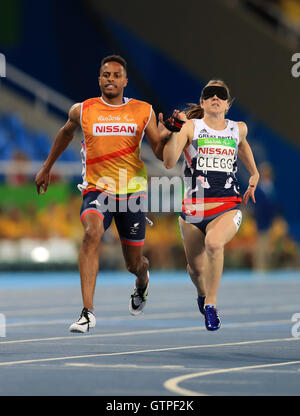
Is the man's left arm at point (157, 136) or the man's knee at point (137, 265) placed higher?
the man's left arm at point (157, 136)

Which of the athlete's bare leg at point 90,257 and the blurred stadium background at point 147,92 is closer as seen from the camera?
the athlete's bare leg at point 90,257

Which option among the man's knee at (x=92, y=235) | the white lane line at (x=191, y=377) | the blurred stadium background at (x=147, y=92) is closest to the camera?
the white lane line at (x=191, y=377)

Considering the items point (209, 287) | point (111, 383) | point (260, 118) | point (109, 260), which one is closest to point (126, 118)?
point (209, 287)

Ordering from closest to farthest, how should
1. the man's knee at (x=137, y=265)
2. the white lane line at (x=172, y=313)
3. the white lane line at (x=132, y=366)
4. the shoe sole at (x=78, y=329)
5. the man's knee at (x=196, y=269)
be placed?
1. the white lane line at (x=132, y=366)
2. the shoe sole at (x=78, y=329)
3. the man's knee at (x=196, y=269)
4. the man's knee at (x=137, y=265)
5. the white lane line at (x=172, y=313)

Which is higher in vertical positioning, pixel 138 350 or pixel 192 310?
pixel 192 310

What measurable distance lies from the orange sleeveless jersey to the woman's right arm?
390 mm

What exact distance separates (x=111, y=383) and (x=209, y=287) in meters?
3.47

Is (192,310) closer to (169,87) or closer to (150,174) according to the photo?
(150,174)

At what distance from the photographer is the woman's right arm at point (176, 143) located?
1098 centimetres

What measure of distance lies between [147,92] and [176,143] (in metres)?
24.6

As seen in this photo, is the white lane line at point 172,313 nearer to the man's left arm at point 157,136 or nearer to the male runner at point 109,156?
the male runner at point 109,156

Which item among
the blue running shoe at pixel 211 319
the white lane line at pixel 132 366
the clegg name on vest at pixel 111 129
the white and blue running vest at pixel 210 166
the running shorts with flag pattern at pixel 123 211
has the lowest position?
the white lane line at pixel 132 366

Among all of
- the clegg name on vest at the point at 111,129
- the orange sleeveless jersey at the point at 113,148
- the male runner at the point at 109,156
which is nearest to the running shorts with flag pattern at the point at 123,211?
the male runner at the point at 109,156

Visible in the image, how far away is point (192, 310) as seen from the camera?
15344 millimetres
